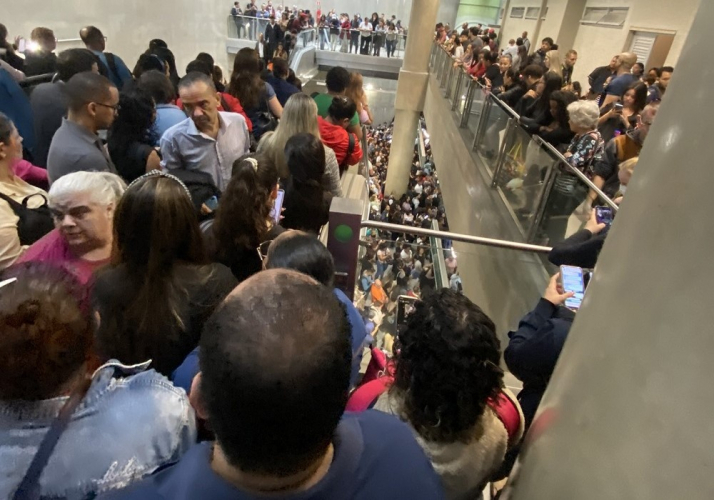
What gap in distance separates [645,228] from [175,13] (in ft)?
48.7

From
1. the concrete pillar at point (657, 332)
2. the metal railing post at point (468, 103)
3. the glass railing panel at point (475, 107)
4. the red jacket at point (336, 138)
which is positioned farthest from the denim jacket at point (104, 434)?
the metal railing post at point (468, 103)

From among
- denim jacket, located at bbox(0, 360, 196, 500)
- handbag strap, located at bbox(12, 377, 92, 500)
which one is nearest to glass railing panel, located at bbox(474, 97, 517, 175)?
denim jacket, located at bbox(0, 360, 196, 500)

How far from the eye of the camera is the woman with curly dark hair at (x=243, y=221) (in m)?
2.19

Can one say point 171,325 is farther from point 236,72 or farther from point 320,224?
point 236,72

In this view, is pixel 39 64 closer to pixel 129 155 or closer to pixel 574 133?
pixel 129 155

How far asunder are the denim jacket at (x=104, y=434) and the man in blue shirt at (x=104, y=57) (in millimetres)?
4295

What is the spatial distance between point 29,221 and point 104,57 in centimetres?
317

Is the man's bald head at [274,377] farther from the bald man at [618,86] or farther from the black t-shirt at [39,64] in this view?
the bald man at [618,86]

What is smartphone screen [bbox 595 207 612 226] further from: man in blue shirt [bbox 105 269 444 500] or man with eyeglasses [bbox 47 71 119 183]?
man with eyeglasses [bbox 47 71 119 183]

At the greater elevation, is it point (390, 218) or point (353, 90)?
point (353, 90)

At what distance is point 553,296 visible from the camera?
205 centimetres

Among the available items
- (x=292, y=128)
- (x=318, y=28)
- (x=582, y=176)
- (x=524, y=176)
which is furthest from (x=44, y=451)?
(x=318, y=28)

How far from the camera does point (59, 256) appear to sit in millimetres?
1890

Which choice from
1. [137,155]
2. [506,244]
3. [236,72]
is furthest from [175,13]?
[506,244]
